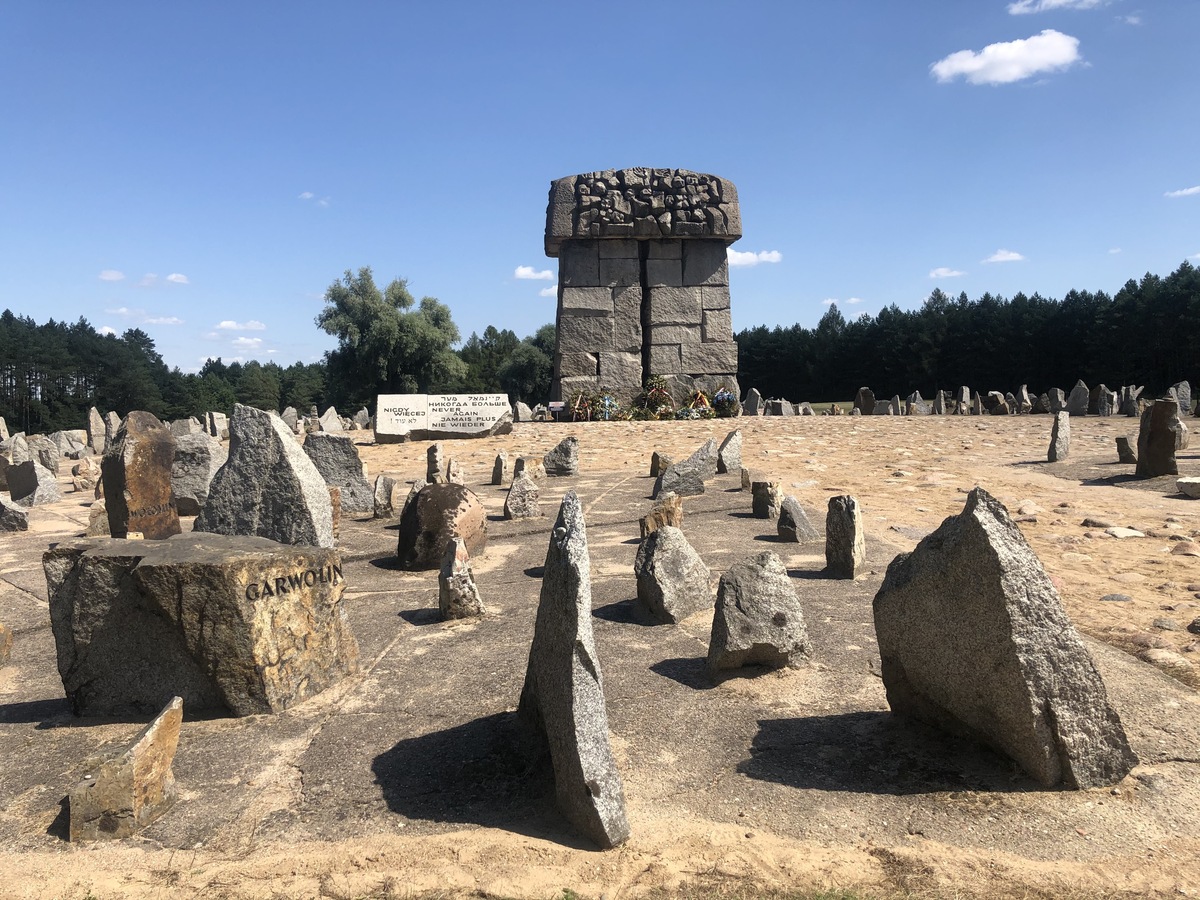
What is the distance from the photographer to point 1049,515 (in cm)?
704

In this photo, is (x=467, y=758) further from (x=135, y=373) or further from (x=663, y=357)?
(x=135, y=373)

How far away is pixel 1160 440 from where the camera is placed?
8.76 meters

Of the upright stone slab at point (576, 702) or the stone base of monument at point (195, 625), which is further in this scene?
the stone base of monument at point (195, 625)

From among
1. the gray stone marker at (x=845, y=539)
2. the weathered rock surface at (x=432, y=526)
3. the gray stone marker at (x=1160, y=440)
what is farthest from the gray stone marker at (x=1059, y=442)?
the weathered rock surface at (x=432, y=526)

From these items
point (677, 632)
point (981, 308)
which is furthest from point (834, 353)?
point (677, 632)

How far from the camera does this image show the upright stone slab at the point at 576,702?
2.33 meters

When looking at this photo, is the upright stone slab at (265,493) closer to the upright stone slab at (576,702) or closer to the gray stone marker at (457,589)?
the gray stone marker at (457,589)

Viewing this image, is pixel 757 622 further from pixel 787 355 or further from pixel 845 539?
pixel 787 355

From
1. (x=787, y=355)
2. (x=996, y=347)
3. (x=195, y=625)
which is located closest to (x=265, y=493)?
(x=195, y=625)

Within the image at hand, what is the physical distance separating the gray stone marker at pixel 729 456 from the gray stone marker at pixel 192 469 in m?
5.14

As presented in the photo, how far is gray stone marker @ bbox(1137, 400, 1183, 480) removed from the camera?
8711mm

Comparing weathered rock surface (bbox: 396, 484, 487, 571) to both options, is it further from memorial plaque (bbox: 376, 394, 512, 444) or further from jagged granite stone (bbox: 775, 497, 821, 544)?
memorial plaque (bbox: 376, 394, 512, 444)

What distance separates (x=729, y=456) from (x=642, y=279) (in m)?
8.40

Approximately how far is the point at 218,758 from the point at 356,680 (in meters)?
0.74
